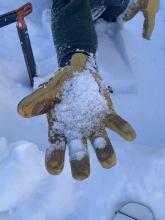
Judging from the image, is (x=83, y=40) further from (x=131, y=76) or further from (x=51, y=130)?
(x=131, y=76)

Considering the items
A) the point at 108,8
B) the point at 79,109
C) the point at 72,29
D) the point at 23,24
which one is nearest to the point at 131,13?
the point at 108,8

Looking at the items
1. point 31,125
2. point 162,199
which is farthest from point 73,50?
point 162,199

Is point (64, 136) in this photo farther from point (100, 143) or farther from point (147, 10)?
point (147, 10)

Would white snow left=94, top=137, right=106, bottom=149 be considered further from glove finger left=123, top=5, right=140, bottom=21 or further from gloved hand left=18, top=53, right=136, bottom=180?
glove finger left=123, top=5, right=140, bottom=21

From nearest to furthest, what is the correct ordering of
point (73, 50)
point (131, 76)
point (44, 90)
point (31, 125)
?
1. point (44, 90)
2. point (73, 50)
3. point (31, 125)
4. point (131, 76)

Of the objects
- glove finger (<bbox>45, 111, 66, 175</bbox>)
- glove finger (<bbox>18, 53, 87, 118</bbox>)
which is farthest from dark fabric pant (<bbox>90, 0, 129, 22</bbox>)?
glove finger (<bbox>45, 111, 66, 175</bbox>)

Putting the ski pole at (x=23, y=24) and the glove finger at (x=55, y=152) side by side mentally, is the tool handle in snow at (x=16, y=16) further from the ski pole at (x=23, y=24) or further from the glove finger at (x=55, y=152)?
the glove finger at (x=55, y=152)
